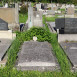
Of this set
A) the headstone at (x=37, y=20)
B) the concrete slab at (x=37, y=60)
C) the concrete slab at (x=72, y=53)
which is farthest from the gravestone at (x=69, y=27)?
the concrete slab at (x=37, y=60)

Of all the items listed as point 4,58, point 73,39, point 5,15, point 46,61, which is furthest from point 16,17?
point 46,61

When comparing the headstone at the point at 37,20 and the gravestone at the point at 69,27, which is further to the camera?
the headstone at the point at 37,20

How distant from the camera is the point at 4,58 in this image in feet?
20.8

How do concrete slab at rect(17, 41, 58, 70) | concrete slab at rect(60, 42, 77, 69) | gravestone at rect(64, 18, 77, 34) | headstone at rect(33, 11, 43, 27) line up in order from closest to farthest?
1. concrete slab at rect(17, 41, 58, 70)
2. concrete slab at rect(60, 42, 77, 69)
3. gravestone at rect(64, 18, 77, 34)
4. headstone at rect(33, 11, 43, 27)

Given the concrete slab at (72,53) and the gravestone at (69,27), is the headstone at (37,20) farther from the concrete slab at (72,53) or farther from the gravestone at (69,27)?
the concrete slab at (72,53)

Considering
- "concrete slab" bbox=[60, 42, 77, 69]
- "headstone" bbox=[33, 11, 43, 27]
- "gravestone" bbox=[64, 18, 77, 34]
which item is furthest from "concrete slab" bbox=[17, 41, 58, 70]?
"headstone" bbox=[33, 11, 43, 27]

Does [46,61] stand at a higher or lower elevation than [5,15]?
lower

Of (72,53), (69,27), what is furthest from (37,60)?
(69,27)

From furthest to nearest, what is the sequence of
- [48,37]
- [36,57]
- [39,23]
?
1. [39,23]
2. [48,37]
3. [36,57]

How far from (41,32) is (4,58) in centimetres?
338

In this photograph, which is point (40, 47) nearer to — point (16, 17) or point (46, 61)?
point (46, 61)

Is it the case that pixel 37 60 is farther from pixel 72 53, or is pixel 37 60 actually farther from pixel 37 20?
pixel 37 20

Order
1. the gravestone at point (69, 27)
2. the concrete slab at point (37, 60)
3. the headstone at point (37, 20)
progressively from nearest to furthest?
the concrete slab at point (37, 60) < the gravestone at point (69, 27) < the headstone at point (37, 20)

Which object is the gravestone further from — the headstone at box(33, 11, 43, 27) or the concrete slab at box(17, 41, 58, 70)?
the concrete slab at box(17, 41, 58, 70)
